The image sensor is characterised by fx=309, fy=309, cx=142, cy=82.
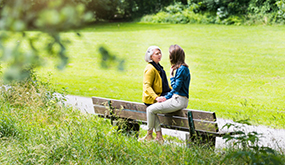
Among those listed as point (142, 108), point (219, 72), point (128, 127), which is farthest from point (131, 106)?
point (219, 72)

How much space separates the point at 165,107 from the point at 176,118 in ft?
0.73

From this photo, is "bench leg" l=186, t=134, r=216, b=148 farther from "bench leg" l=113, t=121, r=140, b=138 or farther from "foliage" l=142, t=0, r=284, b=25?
"foliage" l=142, t=0, r=284, b=25

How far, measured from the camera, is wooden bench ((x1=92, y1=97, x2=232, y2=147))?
13.1 feet

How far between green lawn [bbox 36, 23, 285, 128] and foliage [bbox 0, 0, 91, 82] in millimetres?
2669

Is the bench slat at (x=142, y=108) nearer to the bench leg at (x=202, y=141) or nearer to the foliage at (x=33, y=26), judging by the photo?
the bench leg at (x=202, y=141)

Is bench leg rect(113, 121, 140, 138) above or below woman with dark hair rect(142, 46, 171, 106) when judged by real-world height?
below

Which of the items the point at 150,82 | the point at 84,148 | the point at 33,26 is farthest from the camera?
the point at 150,82

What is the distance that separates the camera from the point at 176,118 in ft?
14.3

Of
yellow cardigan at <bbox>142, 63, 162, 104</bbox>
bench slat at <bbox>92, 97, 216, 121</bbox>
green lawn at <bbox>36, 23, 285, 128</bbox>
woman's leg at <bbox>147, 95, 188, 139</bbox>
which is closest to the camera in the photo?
bench slat at <bbox>92, 97, 216, 121</bbox>

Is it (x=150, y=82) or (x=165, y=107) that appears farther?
(x=150, y=82)

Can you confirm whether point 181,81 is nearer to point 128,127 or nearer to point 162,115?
point 162,115

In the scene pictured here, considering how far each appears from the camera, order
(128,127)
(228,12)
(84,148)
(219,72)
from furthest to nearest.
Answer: (228,12) → (219,72) → (128,127) → (84,148)

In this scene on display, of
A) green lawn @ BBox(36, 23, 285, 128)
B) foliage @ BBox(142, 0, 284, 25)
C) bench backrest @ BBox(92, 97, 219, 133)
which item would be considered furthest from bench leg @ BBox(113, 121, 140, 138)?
foliage @ BBox(142, 0, 284, 25)

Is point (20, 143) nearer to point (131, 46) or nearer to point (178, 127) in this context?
point (178, 127)
